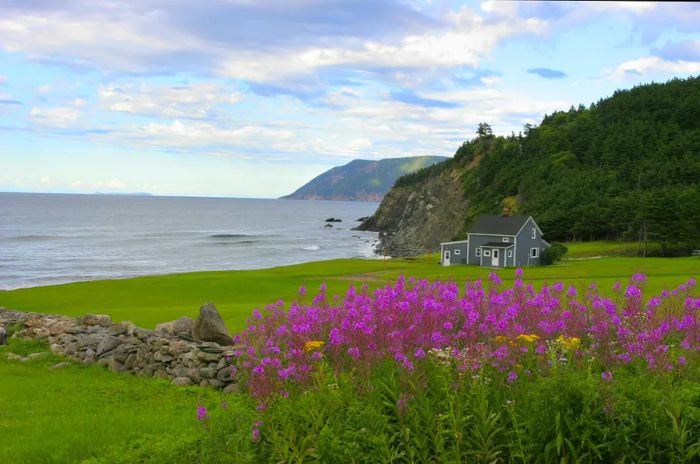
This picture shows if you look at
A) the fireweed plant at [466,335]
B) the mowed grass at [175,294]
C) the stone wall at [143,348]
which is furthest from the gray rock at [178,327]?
the fireweed plant at [466,335]

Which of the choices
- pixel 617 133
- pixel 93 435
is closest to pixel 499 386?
pixel 93 435

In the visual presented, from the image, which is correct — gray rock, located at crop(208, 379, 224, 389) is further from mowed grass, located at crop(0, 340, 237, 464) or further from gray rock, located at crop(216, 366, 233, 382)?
mowed grass, located at crop(0, 340, 237, 464)

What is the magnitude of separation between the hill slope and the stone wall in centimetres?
6445

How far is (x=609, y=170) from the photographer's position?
105 m

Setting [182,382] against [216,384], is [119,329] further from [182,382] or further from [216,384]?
[216,384]

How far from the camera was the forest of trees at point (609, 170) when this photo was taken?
6919 cm

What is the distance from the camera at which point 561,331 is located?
24.2ft

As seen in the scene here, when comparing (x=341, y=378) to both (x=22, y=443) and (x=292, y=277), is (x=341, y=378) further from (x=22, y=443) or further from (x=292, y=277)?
(x=292, y=277)

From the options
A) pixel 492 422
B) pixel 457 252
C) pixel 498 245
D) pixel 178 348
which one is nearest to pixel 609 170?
pixel 457 252

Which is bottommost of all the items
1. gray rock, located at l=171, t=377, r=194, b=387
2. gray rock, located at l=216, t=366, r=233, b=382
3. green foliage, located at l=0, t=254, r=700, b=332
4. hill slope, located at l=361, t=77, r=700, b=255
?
green foliage, located at l=0, t=254, r=700, b=332

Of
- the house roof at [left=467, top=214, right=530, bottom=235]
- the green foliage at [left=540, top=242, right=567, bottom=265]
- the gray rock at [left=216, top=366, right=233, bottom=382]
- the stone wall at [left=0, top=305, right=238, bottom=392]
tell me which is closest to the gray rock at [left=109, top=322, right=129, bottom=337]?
the stone wall at [left=0, top=305, right=238, bottom=392]

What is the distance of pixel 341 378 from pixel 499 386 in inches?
65.1

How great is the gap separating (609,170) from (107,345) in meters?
106

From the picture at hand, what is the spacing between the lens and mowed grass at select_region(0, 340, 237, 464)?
7.64 metres
